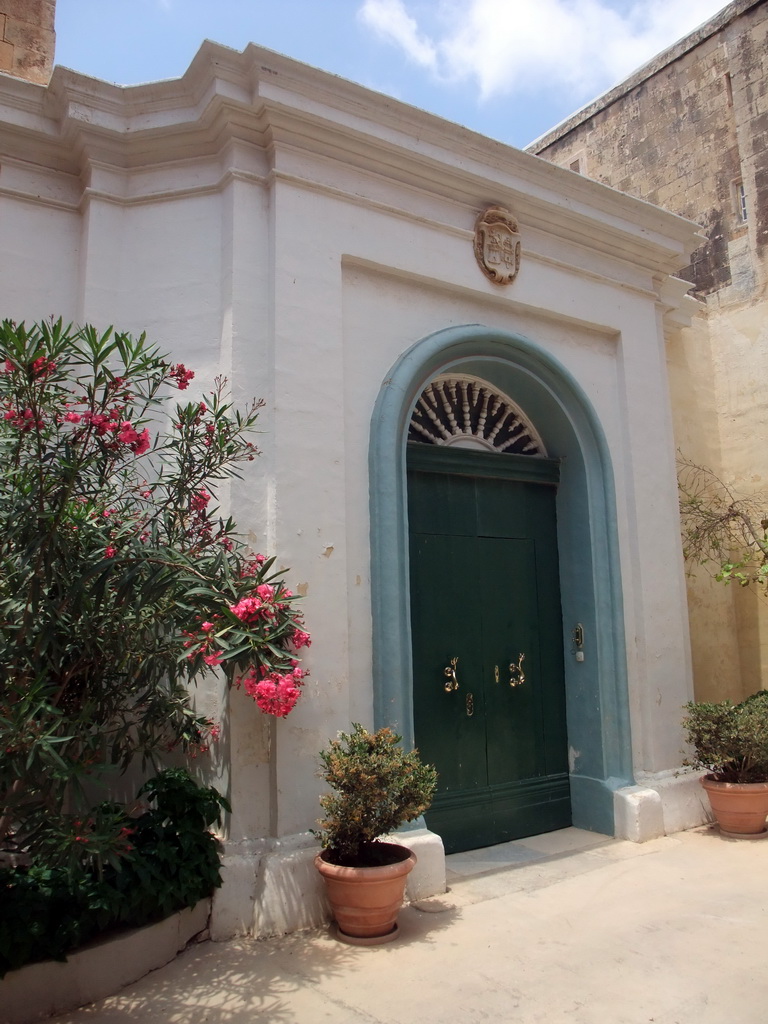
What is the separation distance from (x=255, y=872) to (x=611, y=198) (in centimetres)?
521

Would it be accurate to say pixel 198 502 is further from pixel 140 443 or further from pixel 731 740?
pixel 731 740

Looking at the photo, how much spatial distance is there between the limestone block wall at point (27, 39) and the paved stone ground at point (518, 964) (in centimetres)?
577

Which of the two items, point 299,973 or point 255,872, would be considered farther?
point 255,872

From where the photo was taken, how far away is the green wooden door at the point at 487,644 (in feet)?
16.9

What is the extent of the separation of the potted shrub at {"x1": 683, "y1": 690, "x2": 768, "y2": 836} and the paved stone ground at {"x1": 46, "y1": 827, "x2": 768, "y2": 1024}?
70 cm

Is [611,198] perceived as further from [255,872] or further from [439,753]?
[255,872]

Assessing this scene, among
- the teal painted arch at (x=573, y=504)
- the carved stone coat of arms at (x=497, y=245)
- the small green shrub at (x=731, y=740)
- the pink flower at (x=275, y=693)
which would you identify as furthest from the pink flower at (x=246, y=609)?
the small green shrub at (x=731, y=740)

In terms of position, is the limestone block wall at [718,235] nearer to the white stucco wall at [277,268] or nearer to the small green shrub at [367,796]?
the white stucco wall at [277,268]

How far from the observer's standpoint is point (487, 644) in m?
5.46

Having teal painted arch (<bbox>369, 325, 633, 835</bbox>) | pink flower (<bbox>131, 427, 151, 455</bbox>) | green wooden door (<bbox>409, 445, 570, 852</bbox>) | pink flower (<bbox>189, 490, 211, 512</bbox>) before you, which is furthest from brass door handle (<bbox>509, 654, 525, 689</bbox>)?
pink flower (<bbox>131, 427, 151, 455</bbox>)

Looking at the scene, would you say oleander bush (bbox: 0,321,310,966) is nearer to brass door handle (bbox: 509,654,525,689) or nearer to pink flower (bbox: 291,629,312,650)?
pink flower (bbox: 291,629,312,650)

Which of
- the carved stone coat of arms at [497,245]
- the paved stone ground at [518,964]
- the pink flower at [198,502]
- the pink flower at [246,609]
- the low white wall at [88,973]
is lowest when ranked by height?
the paved stone ground at [518,964]

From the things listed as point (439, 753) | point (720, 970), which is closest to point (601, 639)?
point (439, 753)

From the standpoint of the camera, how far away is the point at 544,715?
5.70 m
